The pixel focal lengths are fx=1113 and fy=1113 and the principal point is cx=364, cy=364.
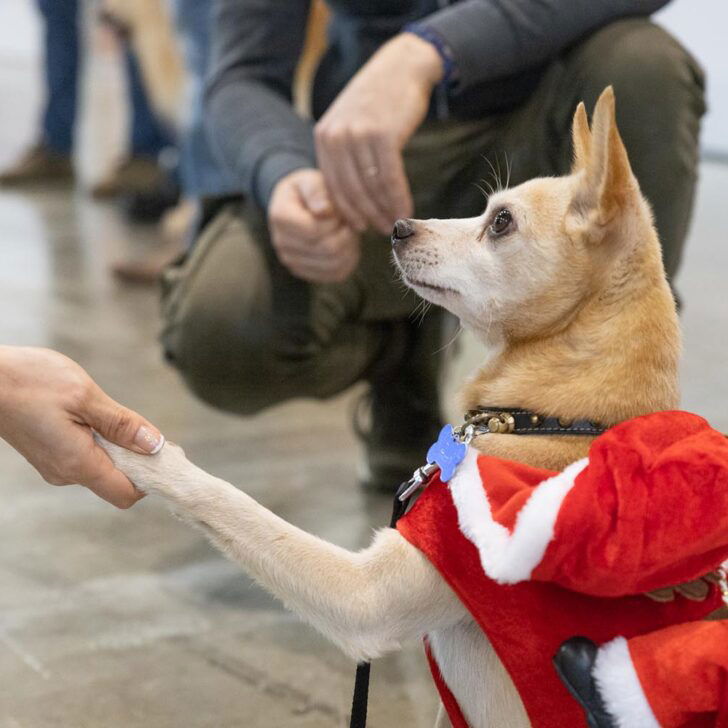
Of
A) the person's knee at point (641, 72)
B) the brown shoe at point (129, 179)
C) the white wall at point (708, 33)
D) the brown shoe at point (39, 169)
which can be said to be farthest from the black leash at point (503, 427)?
the brown shoe at point (39, 169)

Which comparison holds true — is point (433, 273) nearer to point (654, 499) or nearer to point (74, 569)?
point (654, 499)

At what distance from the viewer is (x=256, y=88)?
1.61 metres

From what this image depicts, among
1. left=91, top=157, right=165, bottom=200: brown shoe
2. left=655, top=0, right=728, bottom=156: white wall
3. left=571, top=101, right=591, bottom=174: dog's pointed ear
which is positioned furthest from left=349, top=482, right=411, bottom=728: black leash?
left=91, top=157, right=165, bottom=200: brown shoe

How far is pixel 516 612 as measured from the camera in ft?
2.68

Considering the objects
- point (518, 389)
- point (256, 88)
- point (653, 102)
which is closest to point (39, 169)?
point (256, 88)

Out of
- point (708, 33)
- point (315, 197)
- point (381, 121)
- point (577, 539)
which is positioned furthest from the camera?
point (708, 33)

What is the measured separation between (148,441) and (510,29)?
716mm

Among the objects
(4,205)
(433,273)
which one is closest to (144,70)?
(4,205)

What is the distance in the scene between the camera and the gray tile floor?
3.89 ft

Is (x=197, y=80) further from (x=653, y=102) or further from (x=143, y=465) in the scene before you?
(x=143, y=465)

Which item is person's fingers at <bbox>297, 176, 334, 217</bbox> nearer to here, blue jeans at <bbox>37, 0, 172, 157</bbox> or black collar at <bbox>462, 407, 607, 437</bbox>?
black collar at <bbox>462, 407, 607, 437</bbox>

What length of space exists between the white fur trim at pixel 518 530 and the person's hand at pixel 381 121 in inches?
23.6

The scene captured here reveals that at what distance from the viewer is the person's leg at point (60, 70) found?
4.25m

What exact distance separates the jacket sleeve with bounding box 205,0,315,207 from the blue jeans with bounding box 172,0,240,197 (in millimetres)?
839
